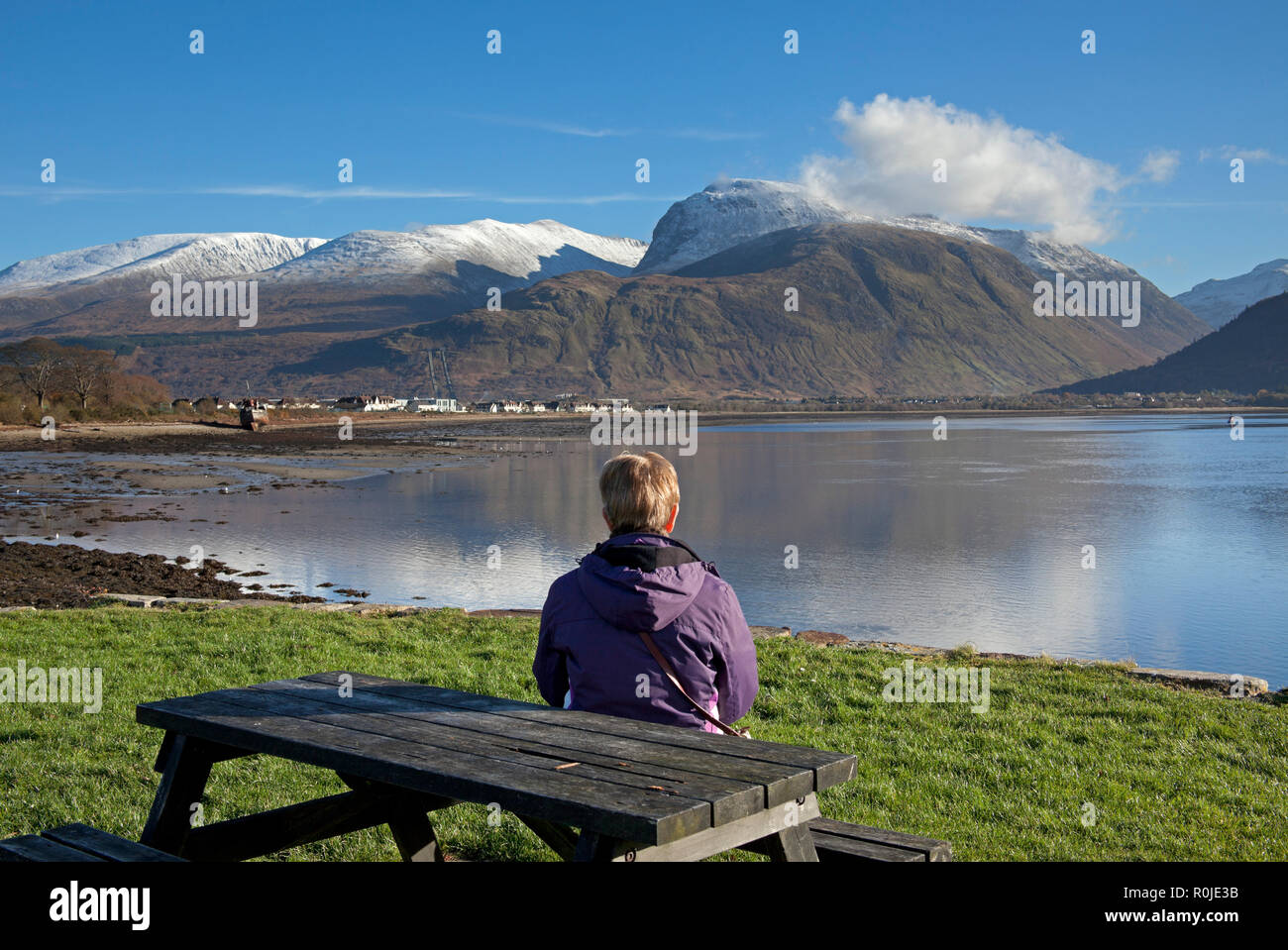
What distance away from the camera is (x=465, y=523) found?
94.1 feet

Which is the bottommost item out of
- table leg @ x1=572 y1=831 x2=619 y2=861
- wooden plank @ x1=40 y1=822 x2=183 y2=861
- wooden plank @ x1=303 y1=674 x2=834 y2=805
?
wooden plank @ x1=40 y1=822 x2=183 y2=861

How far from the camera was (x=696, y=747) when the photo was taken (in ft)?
11.0

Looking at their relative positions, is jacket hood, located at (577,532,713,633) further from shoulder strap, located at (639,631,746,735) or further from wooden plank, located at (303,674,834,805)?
wooden plank, located at (303,674,834,805)

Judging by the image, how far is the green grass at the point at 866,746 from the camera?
17.6ft

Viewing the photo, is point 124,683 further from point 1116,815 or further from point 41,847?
point 1116,815

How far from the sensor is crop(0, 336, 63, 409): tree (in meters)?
85.6

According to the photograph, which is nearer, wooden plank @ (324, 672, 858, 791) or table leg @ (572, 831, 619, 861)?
table leg @ (572, 831, 619, 861)

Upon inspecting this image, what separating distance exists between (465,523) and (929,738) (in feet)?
74.6

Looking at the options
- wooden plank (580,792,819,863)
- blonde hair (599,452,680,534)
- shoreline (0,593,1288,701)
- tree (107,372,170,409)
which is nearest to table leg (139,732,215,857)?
blonde hair (599,452,680,534)

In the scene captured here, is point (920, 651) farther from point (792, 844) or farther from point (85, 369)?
point (85, 369)

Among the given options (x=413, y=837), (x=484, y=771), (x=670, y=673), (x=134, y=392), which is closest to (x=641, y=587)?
(x=670, y=673)

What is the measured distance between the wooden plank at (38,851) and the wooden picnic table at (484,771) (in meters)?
0.40

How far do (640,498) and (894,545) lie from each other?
21082 millimetres
